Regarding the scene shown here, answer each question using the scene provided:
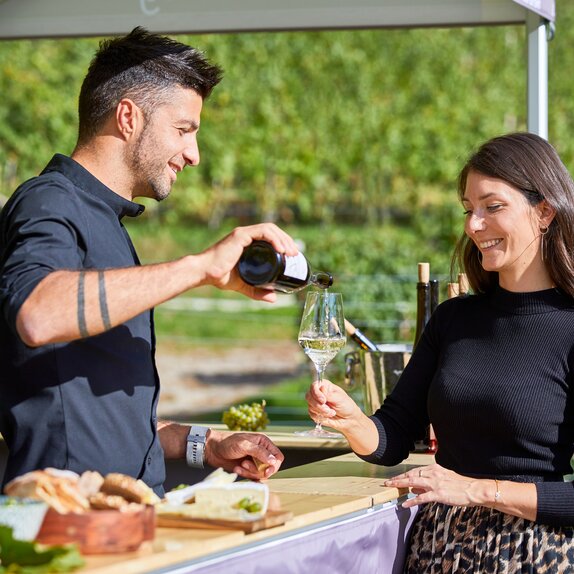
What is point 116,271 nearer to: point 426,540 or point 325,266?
point 426,540

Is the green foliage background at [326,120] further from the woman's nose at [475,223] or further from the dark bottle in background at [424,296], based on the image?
the woman's nose at [475,223]

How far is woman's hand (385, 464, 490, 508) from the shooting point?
2035 millimetres

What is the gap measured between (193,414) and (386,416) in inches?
357

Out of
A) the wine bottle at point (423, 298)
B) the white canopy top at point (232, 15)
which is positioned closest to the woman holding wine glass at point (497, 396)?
the wine bottle at point (423, 298)

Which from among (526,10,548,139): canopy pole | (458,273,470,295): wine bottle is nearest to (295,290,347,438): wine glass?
(458,273,470,295): wine bottle

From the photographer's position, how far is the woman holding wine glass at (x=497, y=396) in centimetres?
206

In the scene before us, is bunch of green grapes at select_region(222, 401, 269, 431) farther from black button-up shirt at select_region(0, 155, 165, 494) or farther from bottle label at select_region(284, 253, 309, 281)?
bottle label at select_region(284, 253, 309, 281)

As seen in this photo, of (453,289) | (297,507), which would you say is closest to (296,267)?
(297,507)

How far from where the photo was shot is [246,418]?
324cm

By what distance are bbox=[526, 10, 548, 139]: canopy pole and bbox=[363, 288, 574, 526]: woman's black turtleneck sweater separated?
110 cm

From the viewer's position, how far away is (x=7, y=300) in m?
1.65

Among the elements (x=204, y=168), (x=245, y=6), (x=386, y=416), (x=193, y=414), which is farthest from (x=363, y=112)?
(x=386, y=416)

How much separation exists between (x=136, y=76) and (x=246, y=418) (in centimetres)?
141

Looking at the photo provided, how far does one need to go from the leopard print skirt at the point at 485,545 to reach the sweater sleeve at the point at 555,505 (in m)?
0.03
